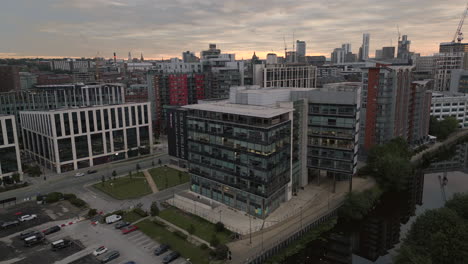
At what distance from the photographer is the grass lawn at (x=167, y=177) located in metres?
99.4

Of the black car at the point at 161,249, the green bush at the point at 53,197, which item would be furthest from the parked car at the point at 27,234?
the black car at the point at 161,249

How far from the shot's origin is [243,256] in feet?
199

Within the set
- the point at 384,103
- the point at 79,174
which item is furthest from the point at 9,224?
the point at 384,103

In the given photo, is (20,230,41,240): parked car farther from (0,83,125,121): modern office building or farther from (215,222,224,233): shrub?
(0,83,125,121): modern office building

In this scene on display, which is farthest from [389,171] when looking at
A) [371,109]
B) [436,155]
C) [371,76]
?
[436,155]

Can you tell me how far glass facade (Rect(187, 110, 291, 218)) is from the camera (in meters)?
71.4

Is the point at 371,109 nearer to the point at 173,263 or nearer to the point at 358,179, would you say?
the point at 358,179

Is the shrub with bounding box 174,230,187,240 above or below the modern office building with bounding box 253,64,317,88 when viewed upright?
below

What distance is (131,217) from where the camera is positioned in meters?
77.2

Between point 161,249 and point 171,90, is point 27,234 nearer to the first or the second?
point 161,249

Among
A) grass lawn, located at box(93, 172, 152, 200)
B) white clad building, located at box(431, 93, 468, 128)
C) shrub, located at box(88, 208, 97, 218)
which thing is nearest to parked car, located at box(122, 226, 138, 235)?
shrub, located at box(88, 208, 97, 218)

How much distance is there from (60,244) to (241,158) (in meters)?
42.6

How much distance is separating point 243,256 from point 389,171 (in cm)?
5651

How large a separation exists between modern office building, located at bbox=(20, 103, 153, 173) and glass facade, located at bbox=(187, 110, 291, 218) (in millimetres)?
52379
